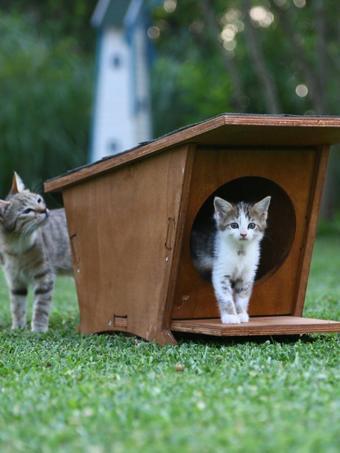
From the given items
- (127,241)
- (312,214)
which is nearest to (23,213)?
(127,241)

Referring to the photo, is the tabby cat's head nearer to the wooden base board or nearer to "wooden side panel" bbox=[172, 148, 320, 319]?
"wooden side panel" bbox=[172, 148, 320, 319]

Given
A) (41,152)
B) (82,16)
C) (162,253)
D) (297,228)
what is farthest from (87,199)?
(82,16)

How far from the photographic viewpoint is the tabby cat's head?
6328mm

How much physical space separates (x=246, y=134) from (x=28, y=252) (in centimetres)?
224

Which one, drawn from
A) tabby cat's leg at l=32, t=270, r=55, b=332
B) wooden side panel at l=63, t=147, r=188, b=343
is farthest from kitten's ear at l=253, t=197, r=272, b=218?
tabby cat's leg at l=32, t=270, r=55, b=332

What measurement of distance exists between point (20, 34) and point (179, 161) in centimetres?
1748

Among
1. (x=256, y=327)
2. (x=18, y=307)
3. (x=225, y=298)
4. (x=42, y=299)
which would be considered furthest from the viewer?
(x=18, y=307)

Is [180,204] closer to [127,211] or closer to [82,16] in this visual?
[127,211]

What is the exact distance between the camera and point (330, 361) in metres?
4.47

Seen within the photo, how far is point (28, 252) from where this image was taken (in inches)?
259

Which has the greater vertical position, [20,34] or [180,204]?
[20,34]

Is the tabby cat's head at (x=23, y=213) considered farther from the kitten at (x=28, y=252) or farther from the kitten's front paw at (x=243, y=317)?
the kitten's front paw at (x=243, y=317)

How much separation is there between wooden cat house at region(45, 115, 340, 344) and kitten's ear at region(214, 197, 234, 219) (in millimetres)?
87

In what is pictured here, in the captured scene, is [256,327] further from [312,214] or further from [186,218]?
[312,214]
